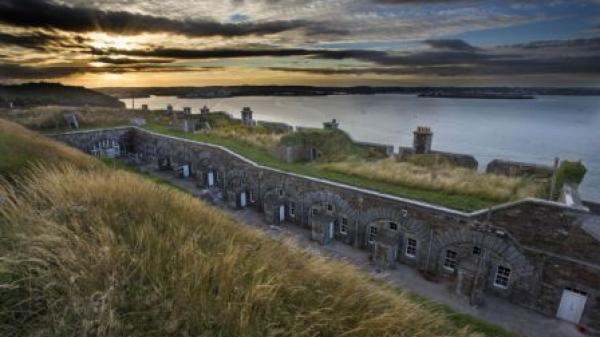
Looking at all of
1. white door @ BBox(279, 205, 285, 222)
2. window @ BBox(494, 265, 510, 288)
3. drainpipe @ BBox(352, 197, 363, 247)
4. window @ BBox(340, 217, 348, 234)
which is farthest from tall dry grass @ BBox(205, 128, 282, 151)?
window @ BBox(494, 265, 510, 288)

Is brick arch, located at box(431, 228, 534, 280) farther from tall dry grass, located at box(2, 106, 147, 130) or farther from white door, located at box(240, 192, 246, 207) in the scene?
tall dry grass, located at box(2, 106, 147, 130)

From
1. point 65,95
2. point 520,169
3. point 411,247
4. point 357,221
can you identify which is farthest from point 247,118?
point 65,95

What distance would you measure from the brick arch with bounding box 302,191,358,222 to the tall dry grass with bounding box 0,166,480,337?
10.1 metres

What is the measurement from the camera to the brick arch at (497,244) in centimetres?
1046

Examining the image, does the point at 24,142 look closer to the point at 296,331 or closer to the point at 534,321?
the point at 296,331

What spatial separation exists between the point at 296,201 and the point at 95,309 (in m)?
13.6

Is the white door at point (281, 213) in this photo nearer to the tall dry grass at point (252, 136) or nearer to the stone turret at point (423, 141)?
the tall dry grass at point (252, 136)

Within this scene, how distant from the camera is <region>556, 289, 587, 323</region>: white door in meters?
9.81

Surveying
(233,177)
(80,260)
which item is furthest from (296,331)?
(233,177)

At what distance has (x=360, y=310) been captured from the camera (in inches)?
123

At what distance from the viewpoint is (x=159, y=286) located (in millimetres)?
2762

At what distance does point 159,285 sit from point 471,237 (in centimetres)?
1113

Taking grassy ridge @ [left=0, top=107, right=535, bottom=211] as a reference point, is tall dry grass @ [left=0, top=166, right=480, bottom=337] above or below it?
above

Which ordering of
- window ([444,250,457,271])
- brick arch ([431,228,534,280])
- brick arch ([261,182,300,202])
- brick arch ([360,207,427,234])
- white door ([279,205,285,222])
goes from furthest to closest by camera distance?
white door ([279,205,285,222]) < brick arch ([261,182,300,202]) < brick arch ([360,207,427,234]) < window ([444,250,457,271]) < brick arch ([431,228,534,280])
